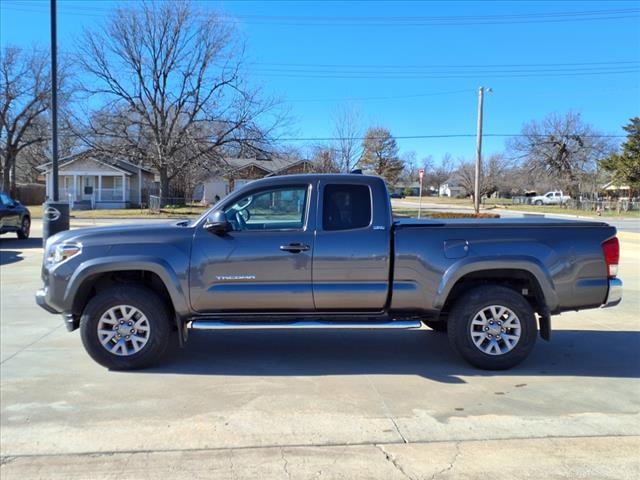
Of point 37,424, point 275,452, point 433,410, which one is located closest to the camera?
point 275,452

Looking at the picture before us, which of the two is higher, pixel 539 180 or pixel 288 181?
pixel 539 180

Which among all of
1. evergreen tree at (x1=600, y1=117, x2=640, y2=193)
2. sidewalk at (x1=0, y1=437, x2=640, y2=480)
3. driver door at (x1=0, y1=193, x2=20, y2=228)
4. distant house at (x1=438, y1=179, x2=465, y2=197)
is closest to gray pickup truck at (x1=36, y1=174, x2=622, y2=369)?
sidewalk at (x1=0, y1=437, x2=640, y2=480)

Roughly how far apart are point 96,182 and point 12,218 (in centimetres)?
3281

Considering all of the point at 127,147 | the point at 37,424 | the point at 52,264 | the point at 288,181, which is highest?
the point at 127,147

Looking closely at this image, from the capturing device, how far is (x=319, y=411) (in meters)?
4.09

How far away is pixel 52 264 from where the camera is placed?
191 inches

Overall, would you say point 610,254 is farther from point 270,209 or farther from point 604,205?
point 604,205

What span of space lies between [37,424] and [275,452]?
1.85 metres

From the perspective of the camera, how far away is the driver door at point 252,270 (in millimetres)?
4820

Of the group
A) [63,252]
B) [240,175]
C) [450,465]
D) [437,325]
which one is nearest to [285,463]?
[450,465]

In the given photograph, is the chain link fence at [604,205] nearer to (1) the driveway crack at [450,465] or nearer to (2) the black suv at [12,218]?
(2) the black suv at [12,218]

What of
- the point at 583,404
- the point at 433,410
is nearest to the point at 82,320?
the point at 433,410

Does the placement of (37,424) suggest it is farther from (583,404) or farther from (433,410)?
(583,404)

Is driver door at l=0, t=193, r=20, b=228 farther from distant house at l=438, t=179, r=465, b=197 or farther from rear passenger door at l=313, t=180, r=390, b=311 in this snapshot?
distant house at l=438, t=179, r=465, b=197
